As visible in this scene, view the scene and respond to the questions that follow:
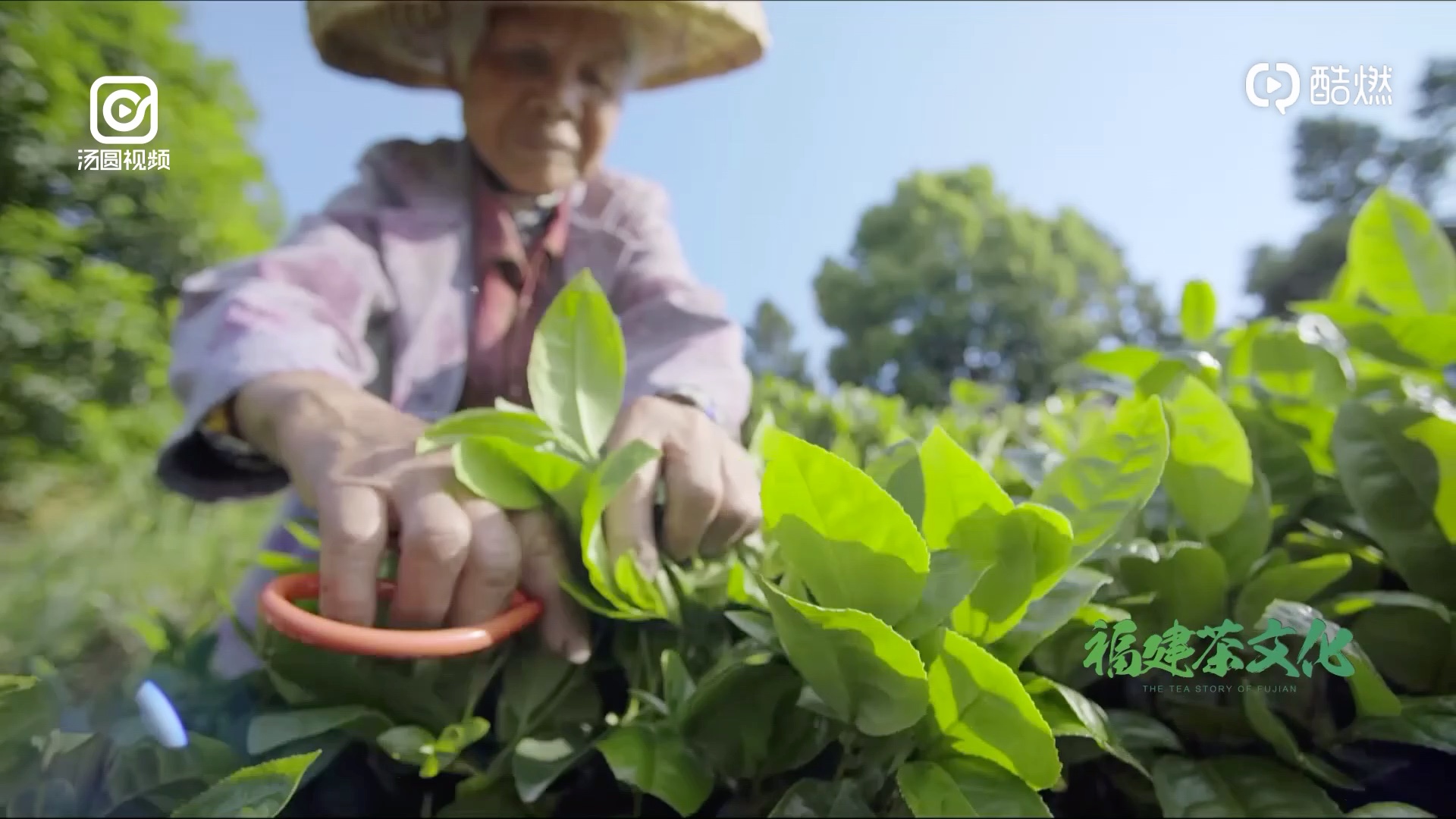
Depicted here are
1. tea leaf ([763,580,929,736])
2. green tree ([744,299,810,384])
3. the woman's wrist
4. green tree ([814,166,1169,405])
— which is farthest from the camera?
green tree ([814,166,1169,405])

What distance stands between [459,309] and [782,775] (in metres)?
0.34

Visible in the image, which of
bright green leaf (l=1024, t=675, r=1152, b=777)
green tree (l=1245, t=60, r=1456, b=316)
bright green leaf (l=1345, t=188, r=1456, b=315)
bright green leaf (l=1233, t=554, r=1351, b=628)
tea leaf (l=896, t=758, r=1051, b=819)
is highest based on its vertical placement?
green tree (l=1245, t=60, r=1456, b=316)

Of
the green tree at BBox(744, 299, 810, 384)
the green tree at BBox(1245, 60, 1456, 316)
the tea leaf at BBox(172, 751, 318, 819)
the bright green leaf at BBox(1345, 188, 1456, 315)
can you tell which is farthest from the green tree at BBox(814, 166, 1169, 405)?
the tea leaf at BBox(172, 751, 318, 819)

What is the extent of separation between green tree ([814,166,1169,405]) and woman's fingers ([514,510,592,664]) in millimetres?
506

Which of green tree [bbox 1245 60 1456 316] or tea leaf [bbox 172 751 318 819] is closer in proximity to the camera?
tea leaf [bbox 172 751 318 819]

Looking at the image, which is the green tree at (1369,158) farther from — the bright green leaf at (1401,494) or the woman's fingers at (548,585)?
the woman's fingers at (548,585)

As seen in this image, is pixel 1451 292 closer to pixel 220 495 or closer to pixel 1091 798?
pixel 1091 798

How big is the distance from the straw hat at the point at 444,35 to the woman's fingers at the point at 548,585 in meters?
0.35

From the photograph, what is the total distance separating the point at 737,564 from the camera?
0.87 ft

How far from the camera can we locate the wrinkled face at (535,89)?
1.55 ft

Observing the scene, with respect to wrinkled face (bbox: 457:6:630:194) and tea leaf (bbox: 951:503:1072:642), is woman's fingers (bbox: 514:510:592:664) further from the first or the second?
wrinkled face (bbox: 457:6:630:194)

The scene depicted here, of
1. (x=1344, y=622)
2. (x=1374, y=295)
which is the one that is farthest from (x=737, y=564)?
(x=1374, y=295)

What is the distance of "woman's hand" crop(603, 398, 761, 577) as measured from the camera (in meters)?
0.26

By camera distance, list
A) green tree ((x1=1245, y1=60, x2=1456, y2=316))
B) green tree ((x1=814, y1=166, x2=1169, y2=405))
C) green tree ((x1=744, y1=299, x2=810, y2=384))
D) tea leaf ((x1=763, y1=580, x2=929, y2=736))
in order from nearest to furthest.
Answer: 1. tea leaf ((x1=763, y1=580, x2=929, y2=736))
2. green tree ((x1=1245, y1=60, x2=1456, y2=316))
3. green tree ((x1=744, y1=299, x2=810, y2=384))
4. green tree ((x1=814, y1=166, x2=1169, y2=405))
